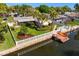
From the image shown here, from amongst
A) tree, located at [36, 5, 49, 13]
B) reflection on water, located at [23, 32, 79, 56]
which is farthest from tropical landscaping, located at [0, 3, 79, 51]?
reflection on water, located at [23, 32, 79, 56]

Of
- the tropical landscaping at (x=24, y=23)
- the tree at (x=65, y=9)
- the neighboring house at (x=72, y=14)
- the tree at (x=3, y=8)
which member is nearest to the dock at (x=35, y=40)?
the tropical landscaping at (x=24, y=23)

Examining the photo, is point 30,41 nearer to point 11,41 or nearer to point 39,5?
point 11,41

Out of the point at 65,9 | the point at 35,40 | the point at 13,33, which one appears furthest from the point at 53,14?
the point at 13,33

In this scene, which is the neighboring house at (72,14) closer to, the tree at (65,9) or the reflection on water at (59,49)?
the tree at (65,9)

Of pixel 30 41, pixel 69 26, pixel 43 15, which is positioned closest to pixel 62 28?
pixel 69 26

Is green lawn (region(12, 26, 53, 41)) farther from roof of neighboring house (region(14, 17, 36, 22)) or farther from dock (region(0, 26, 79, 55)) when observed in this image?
roof of neighboring house (region(14, 17, 36, 22))
